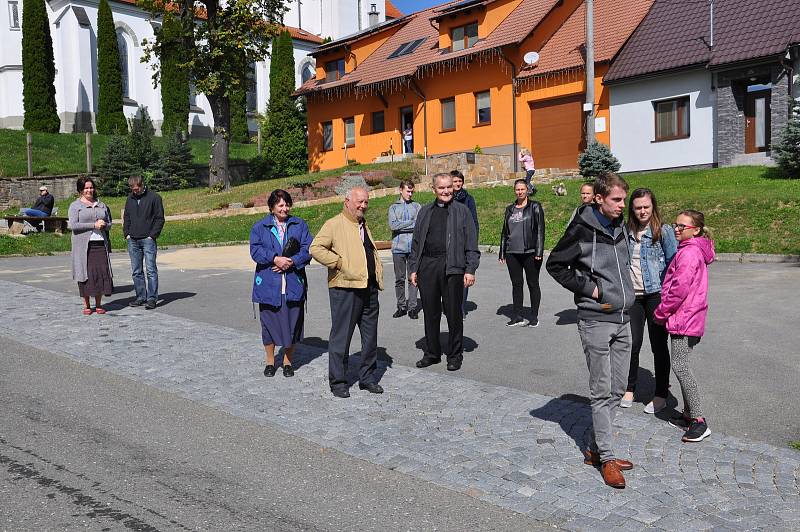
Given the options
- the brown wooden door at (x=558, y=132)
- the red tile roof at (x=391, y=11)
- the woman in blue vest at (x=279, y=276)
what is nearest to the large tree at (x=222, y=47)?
the brown wooden door at (x=558, y=132)

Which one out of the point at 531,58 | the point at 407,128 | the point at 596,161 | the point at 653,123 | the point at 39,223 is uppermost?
the point at 531,58

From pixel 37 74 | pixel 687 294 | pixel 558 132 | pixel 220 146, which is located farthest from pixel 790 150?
pixel 37 74

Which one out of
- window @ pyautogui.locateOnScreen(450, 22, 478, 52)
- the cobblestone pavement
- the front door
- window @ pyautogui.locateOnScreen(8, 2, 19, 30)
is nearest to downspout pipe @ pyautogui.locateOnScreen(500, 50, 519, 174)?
window @ pyautogui.locateOnScreen(450, 22, 478, 52)

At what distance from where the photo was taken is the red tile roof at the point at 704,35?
25219mm

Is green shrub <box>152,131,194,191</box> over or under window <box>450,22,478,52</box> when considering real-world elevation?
under

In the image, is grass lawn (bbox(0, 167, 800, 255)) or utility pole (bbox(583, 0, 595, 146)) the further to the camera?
utility pole (bbox(583, 0, 595, 146))

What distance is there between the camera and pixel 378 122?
131 feet

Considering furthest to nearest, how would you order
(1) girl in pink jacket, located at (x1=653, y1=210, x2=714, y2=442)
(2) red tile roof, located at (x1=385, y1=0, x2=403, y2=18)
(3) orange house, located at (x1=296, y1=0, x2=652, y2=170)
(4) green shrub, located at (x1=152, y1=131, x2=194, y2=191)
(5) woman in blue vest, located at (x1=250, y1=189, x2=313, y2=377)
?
(2) red tile roof, located at (x1=385, y1=0, x2=403, y2=18) < (4) green shrub, located at (x1=152, y1=131, x2=194, y2=191) < (3) orange house, located at (x1=296, y1=0, x2=652, y2=170) < (5) woman in blue vest, located at (x1=250, y1=189, x2=313, y2=377) < (1) girl in pink jacket, located at (x1=653, y1=210, x2=714, y2=442)

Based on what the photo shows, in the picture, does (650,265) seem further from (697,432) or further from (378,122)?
(378,122)

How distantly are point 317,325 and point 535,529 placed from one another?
6.61m

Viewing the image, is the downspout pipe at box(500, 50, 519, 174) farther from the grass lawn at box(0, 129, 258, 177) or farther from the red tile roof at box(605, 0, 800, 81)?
the grass lawn at box(0, 129, 258, 177)

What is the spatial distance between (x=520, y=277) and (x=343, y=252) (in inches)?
148

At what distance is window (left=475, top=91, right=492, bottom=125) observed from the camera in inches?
1352

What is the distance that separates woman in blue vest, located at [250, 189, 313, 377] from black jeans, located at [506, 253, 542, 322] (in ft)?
11.1
